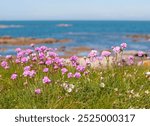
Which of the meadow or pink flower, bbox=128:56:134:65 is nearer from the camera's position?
the meadow

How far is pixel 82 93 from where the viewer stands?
754 centimetres

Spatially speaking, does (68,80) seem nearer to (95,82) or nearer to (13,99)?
(95,82)

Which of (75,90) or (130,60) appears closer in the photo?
(75,90)

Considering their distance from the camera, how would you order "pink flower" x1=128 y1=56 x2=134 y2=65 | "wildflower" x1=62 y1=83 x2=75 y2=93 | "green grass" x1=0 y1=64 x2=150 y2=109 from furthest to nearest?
"pink flower" x1=128 y1=56 x2=134 y2=65
"wildflower" x1=62 y1=83 x2=75 y2=93
"green grass" x1=0 y1=64 x2=150 y2=109

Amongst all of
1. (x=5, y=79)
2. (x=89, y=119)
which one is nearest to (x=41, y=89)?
(x=89, y=119)

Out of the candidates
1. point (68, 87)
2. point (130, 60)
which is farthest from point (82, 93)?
point (130, 60)

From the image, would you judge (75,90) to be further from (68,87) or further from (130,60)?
(130,60)

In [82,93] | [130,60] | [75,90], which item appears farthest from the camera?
[130,60]

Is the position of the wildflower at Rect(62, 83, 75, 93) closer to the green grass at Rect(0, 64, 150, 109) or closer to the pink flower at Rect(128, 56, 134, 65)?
the green grass at Rect(0, 64, 150, 109)

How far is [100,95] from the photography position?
7625mm

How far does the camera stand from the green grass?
718 centimetres

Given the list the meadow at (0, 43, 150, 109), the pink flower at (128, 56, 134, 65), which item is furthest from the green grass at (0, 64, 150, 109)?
the pink flower at (128, 56, 134, 65)

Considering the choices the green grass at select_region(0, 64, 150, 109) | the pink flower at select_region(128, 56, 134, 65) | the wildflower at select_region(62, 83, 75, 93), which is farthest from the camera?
the pink flower at select_region(128, 56, 134, 65)

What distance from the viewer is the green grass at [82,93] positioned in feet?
23.6
